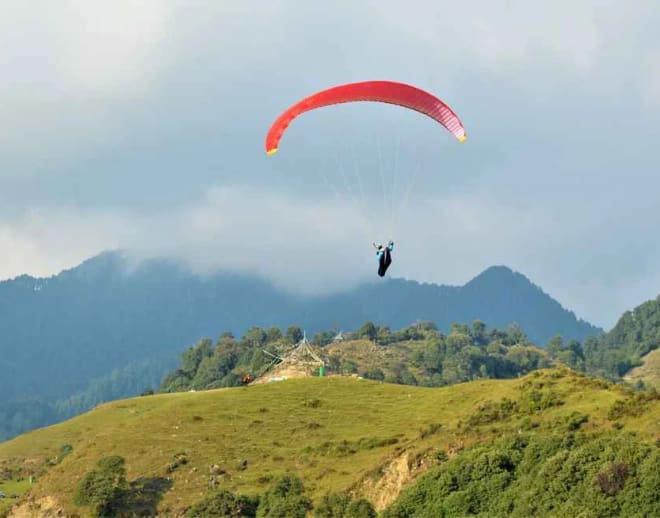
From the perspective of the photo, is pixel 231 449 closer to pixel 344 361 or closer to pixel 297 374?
pixel 297 374

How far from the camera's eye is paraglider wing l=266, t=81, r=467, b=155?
175 ft

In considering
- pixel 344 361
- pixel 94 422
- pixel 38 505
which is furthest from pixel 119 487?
pixel 344 361

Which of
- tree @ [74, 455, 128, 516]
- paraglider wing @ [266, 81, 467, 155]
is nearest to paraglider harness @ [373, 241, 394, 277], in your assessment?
paraglider wing @ [266, 81, 467, 155]

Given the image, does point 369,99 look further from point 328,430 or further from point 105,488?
point 328,430

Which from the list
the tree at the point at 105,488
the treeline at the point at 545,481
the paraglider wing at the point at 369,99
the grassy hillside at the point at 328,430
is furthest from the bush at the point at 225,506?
the paraglider wing at the point at 369,99

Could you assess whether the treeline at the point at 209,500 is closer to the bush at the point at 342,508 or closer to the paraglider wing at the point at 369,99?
the bush at the point at 342,508

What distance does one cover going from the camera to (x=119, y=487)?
85.4 metres

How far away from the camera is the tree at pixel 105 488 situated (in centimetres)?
8281

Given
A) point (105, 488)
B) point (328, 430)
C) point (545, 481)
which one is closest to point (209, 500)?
point (105, 488)

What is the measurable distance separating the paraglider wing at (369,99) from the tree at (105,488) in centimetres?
4166

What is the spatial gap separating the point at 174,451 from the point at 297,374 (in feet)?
199

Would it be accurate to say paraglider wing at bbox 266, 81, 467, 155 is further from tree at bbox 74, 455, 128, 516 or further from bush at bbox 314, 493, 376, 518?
tree at bbox 74, 455, 128, 516

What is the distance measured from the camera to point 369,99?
179 feet

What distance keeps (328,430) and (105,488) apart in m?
25.3
